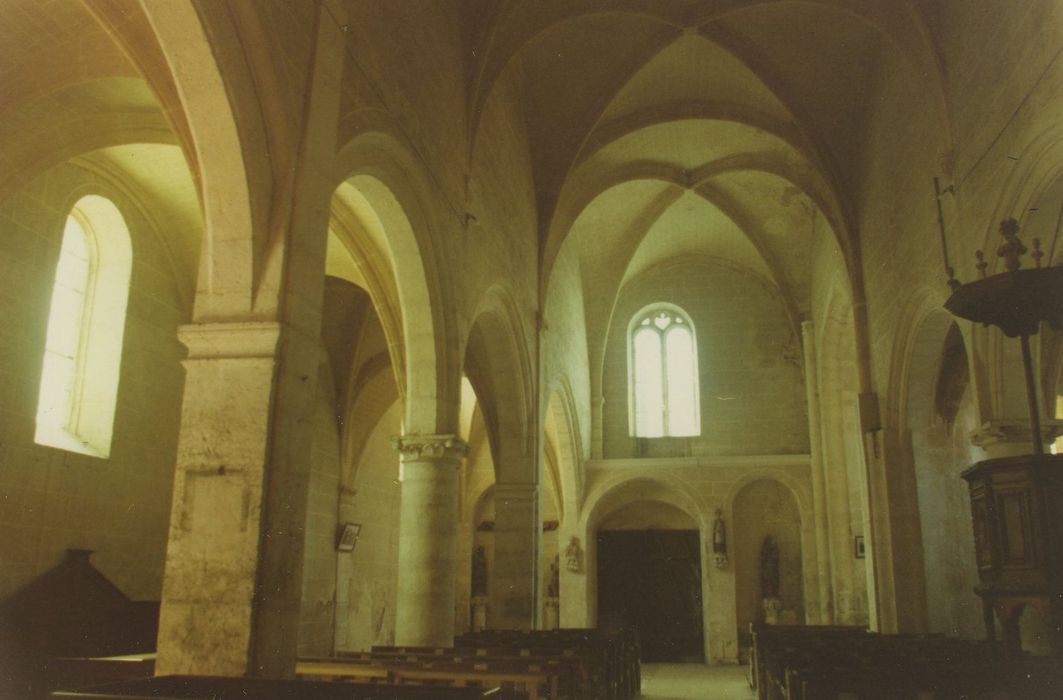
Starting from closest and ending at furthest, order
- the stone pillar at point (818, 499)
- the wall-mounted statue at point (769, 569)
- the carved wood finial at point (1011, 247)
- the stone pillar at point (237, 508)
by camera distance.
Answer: the stone pillar at point (237, 508)
the carved wood finial at point (1011, 247)
the stone pillar at point (818, 499)
the wall-mounted statue at point (769, 569)

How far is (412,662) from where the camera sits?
266 inches

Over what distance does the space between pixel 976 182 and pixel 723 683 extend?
896cm

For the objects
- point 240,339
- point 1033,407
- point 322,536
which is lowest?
point 322,536

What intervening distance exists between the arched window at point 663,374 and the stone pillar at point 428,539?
10.9 m

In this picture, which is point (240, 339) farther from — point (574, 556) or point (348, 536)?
point (574, 556)

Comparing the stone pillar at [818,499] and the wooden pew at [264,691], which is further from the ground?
the stone pillar at [818,499]

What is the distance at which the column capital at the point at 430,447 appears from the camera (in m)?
9.76

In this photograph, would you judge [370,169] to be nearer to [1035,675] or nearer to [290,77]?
[290,77]

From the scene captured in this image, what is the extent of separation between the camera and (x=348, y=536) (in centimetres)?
1641

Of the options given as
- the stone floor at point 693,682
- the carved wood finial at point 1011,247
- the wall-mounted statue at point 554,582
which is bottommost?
the stone floor at point 693,682

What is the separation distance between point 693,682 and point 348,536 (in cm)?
633

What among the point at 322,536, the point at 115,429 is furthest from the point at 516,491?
the point at 115,429

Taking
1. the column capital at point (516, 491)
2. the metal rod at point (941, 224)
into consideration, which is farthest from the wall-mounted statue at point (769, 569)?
the metal rod at point (941, 224)

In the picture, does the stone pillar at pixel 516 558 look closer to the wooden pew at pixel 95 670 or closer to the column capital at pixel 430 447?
the column capital at pixel 430 447
